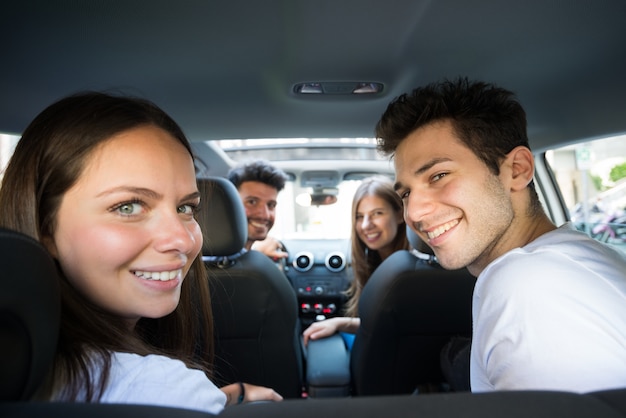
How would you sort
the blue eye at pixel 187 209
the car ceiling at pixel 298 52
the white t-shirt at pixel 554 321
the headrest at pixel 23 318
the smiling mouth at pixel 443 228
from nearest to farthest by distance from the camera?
the headrest at pixel 23 318
the white t-shirt at pixel 554 321
the blue eye at pixel 187 209
the car ceiling at pixel 298 52
the smiling mouth at pixel 443 228

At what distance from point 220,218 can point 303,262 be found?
247 centimetres

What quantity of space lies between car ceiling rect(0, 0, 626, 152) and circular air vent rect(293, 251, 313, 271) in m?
2.42

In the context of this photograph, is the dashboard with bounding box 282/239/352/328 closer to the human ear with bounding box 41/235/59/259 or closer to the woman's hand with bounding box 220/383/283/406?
the woman's hand with bounding box 220/383/283/406

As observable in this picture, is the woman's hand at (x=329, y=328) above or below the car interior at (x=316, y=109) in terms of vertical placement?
below

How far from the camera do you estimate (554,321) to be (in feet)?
2.82

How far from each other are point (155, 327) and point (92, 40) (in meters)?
1.11

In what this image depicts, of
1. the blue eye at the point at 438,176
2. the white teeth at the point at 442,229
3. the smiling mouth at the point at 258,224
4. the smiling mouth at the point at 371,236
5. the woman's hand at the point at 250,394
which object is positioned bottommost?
the woman's hand at the point at 250,394

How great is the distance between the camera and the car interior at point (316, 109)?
0.51m

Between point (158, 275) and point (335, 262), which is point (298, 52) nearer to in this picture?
point (158, 275)

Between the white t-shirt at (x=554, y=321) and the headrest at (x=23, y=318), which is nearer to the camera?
the headrest at (x=23, y=318)

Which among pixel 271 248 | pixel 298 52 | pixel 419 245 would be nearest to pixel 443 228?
pixel 419 245

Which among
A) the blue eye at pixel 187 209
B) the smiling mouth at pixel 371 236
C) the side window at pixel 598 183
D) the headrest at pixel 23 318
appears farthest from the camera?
the smiling mouth at pixel 371 236

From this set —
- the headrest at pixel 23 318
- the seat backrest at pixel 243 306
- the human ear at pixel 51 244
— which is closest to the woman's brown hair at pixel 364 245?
the seat backrest at pixel 243 306

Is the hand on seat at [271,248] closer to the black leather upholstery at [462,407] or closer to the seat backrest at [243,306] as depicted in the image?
the seat backrest at [243,306]
